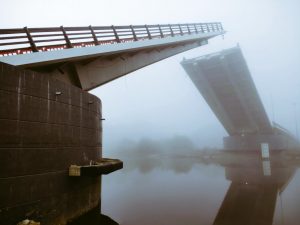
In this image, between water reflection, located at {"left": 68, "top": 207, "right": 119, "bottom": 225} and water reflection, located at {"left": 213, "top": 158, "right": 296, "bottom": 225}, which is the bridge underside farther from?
water reflection, located at {"left": 68, "top": 207, "right": 119, "bottom": 225}

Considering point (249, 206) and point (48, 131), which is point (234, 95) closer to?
point (249, 206)

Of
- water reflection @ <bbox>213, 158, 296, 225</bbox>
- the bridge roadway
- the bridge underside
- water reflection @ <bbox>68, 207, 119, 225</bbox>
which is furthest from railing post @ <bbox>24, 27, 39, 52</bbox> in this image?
the bridge underside

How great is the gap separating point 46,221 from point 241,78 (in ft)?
84.3

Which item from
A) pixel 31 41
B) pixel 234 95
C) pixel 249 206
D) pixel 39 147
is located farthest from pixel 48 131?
pixel 234 95

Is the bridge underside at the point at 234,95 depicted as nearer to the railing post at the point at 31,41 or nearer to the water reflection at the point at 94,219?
the water reflection at the point at 94,219

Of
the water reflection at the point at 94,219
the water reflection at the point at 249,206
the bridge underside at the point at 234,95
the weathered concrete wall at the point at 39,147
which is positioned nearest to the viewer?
the weathered concrete wall at the point at 39,147

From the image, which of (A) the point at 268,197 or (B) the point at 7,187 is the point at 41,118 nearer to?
(B) the point at 7,187

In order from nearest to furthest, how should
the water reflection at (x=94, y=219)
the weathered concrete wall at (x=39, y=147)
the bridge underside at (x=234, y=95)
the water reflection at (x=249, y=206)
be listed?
1. the weathered concrete wall at (x=39, y=147)
2. the water reflection at (x=94, y=219)
3. the water reflection at (x=249, y=206)
4. the bridge underside at (x=234, y=95)

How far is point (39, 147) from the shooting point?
6359mm

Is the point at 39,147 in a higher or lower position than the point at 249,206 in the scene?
higher

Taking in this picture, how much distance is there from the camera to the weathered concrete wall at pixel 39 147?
5.70 meters

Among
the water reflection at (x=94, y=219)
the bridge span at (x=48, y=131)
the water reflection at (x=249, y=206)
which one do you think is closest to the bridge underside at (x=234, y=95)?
the water reflection at (x=249, y=206)

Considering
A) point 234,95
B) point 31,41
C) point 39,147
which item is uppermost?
point 234,95

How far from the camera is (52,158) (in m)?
6.72
